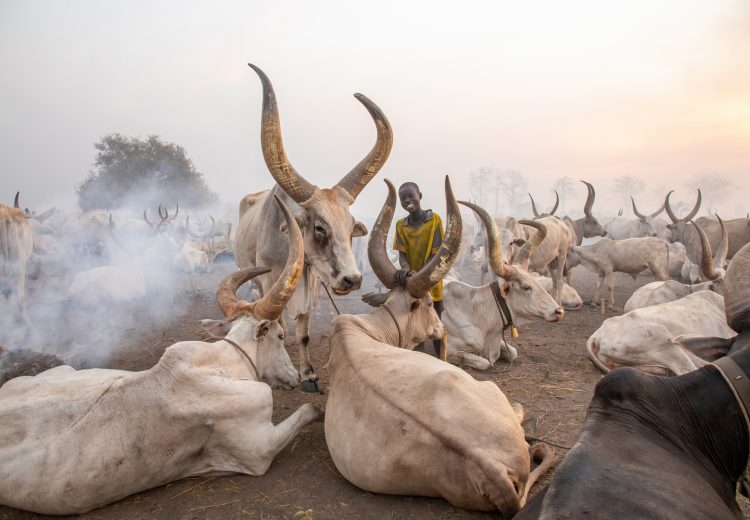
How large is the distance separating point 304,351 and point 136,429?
2.56 m

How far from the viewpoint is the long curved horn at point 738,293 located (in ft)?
8.63

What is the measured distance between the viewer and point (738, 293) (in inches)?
110

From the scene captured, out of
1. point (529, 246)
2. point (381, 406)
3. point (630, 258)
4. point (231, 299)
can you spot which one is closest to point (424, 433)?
point (381, 406)

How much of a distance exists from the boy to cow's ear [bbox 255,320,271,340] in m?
2.28

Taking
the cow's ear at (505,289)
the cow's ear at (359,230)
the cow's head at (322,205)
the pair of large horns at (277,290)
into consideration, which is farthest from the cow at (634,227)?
the pair of large horns at (277,290)

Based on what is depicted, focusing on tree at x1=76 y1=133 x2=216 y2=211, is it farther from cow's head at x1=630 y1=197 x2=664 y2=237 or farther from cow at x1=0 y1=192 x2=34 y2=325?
cow's head at x1=630 y1=197 x2=664 y2=237

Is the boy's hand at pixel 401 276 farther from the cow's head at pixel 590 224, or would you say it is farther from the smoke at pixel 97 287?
the cow's head at pixel 590 224

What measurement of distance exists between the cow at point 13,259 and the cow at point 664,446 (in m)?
9.43

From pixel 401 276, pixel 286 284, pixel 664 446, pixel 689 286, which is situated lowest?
pixel 689 286

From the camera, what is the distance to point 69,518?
3070 mm

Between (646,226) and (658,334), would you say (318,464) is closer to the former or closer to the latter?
(658,334)

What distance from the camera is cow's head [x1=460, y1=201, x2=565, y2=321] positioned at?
243 inches

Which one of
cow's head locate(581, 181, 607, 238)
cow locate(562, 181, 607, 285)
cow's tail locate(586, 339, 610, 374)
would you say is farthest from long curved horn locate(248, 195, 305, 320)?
cow's head locate(581, 181, 607, 238)

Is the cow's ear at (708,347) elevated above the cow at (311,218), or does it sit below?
below
